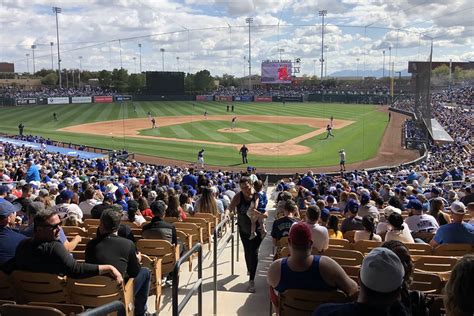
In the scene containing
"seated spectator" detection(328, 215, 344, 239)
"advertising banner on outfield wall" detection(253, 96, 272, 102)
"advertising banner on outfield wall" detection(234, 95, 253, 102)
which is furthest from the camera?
"advertising banner on outfield wall" detection(234, 95, 253, 102)

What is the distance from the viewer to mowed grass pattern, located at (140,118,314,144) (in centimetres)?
3983

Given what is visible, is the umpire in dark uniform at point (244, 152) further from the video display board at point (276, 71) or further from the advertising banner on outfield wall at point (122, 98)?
the advertising banner on outfield wall at point (122, 98)

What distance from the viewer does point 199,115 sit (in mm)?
57938

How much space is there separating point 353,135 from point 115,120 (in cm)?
2928

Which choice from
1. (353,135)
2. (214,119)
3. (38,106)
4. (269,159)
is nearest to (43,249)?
(269,159)

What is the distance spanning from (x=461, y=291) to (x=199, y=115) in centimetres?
5599

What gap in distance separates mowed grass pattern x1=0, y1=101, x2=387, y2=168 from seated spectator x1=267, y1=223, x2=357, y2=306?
25536 millimetres

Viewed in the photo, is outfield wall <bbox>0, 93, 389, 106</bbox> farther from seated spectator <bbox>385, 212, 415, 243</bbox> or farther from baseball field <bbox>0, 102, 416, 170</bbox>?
seated spectator <bbox>385, 212, 415, 243</bbox>

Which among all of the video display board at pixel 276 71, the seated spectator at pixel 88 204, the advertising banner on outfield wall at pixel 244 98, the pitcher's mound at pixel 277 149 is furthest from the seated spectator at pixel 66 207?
the advertising banner on outfield wall at pixel 244 98

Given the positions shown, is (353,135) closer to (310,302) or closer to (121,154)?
(121,154)

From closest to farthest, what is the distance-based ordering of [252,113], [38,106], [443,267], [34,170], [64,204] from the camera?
[443,267] < [64,204] < [34,170] < [252,113] < [38,106]

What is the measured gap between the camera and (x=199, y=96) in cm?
7850

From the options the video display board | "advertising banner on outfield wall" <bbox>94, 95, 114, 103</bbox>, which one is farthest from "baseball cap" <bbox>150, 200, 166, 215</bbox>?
"advertising banner on outfield wall" <bbox>94, 95, 114, 103</bbox>

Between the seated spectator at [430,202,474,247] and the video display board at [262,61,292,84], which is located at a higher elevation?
the video display board at [262,61,292,84]
